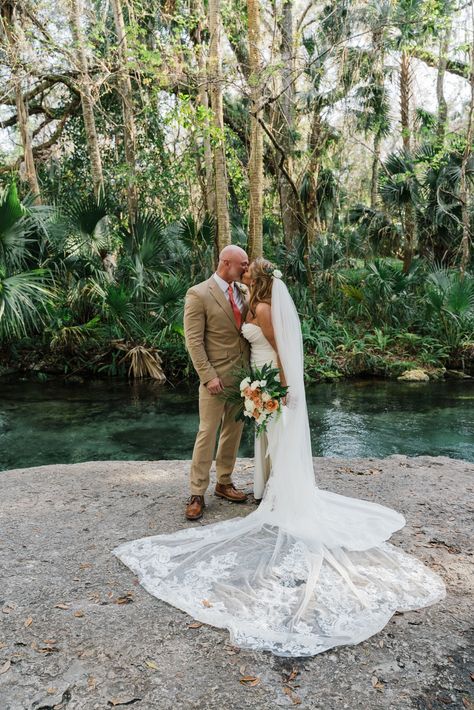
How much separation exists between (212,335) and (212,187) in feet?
36.5

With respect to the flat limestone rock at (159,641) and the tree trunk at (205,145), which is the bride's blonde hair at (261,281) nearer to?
the flat limestone rock at (159,641)

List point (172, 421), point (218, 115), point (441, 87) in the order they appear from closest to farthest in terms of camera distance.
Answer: point (172, 421) → point (218, 115) → point (441, 87)

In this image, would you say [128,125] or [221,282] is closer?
[221,282]

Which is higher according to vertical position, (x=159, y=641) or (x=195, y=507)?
(x=195, y=507)

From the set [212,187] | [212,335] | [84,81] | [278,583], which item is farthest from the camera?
[212,187]

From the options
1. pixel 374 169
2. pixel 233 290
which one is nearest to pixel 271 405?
pixel 233 290

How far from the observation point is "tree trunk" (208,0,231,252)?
32.4ft

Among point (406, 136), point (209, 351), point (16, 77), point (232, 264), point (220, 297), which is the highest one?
point (16, 77)

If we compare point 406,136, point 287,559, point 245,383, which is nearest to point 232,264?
point 245,383

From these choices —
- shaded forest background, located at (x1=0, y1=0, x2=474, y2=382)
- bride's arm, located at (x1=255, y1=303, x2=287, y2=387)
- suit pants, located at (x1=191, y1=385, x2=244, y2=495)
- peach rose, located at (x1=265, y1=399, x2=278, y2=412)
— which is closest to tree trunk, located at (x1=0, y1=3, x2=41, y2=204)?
shaded forest background, located at (x1=0, y1=0, x2=474, y2=382)

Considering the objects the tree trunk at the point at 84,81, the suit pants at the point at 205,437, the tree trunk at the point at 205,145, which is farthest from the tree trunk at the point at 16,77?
the suit pants at the point at 205,437

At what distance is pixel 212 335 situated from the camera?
4.23 meters

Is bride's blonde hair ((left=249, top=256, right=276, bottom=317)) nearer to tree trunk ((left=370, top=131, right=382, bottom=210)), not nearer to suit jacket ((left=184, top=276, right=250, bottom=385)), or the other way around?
suit jacket ((left=184, top=276, right=250, bottom=385))

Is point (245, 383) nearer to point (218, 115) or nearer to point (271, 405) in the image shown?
point (271, 405)
